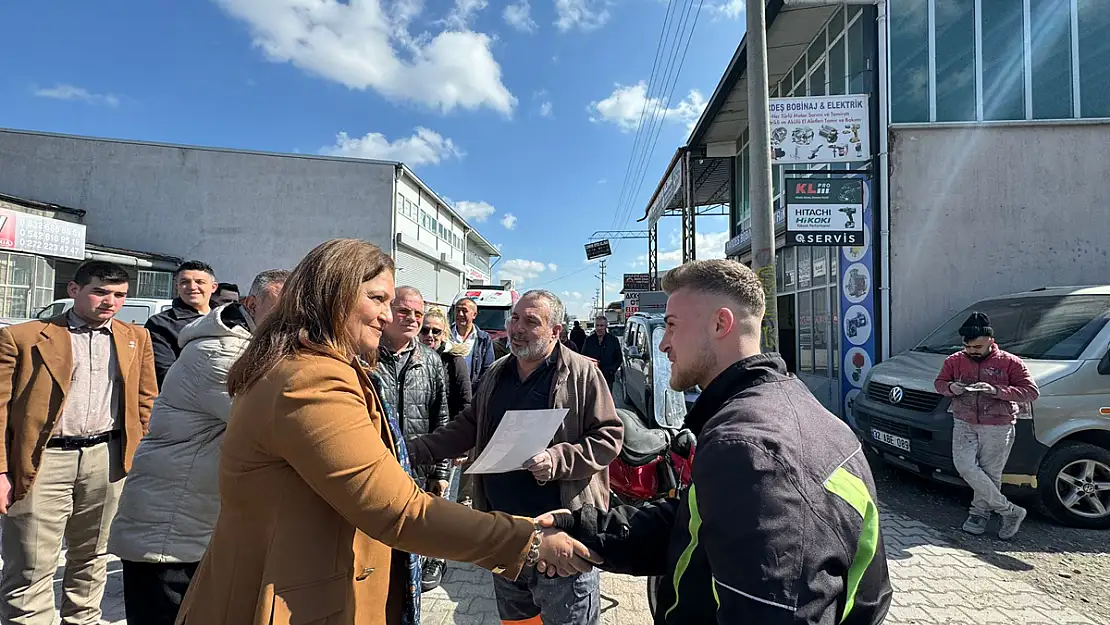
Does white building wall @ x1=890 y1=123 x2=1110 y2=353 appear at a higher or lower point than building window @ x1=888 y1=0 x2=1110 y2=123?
lower

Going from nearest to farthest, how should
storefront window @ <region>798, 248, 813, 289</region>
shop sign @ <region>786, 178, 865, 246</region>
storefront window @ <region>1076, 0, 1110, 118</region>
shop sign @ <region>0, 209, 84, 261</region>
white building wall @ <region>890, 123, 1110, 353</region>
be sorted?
shop sign @ <region>786, 178, 865, 246</region> → white building wall @ <region>890, 123, 1110, 353</region> → storefront window @ <region>1076, 0, 1110, 118</region> → storefront window @ <region>798, 248, 813, 289</region> → shop sign @ <region>0, 209, 84, 261</region>

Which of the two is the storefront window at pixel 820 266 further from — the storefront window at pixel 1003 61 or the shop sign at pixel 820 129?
the storefront window at pixel 1003 61

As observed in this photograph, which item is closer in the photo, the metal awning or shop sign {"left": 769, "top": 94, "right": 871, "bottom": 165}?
shop sign {"left": 769, "top": 94, "right": 871, "bottom": 165}

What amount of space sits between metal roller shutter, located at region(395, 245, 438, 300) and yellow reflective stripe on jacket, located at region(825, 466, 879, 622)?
881 inches

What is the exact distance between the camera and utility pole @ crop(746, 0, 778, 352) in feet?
19.7

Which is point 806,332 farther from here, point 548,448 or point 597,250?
point 597,250

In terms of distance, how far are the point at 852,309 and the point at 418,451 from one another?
29.1 ft

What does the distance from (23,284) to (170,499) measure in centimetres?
2014

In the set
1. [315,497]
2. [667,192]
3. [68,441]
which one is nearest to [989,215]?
[667,192]

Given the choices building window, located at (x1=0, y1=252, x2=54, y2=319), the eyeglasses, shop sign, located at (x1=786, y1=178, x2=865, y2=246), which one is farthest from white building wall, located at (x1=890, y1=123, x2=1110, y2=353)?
building window, located at (x1=0, y1=252, x2=54, y2=319)

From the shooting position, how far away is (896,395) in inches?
226

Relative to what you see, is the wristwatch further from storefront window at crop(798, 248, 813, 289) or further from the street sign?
the street sign

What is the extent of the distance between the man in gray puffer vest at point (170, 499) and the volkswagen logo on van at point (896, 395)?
600 centimetres

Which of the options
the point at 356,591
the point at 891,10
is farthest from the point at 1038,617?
the point at 891,10
